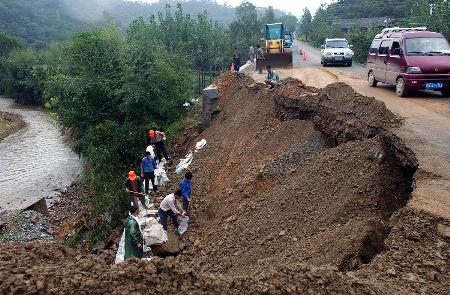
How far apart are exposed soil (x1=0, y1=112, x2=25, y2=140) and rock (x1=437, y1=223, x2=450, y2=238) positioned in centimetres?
3030

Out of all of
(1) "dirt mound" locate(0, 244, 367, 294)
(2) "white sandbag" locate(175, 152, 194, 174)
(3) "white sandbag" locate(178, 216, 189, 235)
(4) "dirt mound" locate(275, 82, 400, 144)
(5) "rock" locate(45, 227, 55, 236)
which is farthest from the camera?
(5) "rock" locate(45, 227, 55, 236)

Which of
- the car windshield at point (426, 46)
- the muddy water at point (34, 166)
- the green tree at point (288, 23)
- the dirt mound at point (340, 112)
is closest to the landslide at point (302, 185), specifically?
the dirt mound at point (340, 112)

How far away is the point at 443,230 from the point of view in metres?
5.23

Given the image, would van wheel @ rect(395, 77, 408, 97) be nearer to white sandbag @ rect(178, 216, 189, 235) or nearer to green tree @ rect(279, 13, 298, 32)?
white sandbag @ rect(178, 216, 189, 235)

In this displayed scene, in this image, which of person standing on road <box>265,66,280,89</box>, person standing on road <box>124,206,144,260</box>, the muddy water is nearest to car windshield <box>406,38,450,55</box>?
person standing on road <box>265,66,280,89</box>

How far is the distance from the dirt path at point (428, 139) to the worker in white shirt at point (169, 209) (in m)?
4.74

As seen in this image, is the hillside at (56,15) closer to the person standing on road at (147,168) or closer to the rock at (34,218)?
the rock at (34,218)

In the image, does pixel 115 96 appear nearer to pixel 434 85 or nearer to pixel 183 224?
pixel 183 224

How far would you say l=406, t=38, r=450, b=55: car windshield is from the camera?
12656mm

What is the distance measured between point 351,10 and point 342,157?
5584cm

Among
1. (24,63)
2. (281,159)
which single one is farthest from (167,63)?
(24,63)

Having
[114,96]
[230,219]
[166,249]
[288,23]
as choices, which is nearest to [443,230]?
[230,219]

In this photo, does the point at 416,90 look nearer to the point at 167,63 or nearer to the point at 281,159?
the point at 281,159

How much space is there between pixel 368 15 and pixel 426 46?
4506 cm
